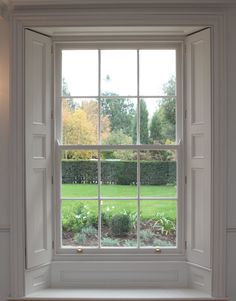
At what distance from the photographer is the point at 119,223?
4.12m

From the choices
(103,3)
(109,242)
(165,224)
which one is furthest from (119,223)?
(103,3)

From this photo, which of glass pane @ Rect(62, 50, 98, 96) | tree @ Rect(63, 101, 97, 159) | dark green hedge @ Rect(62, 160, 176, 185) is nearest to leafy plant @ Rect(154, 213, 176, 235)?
dark green hedge @ Rect(62, 160, 176, 185)

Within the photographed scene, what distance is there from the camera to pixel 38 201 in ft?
12.8

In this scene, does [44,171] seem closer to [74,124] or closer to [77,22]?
[74,124]

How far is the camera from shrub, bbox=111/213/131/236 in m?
4.12

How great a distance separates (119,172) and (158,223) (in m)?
0.59

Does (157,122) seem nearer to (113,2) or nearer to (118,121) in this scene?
(118,121)

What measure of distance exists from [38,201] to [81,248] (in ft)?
1.98

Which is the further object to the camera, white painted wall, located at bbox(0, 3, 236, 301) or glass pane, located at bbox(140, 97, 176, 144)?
glass pane, located at bbox(140, 97, 176, 144)

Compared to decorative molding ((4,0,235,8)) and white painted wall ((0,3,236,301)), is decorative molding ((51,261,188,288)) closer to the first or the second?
white painted wall ((0,3,236,301))
